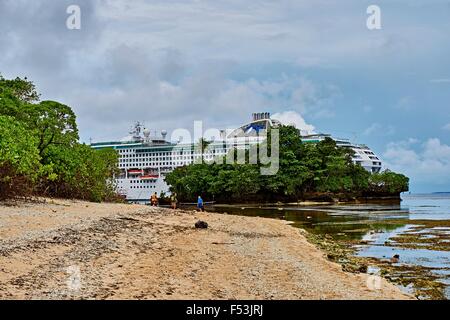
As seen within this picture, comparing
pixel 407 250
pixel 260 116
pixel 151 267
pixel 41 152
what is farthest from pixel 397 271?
pixel 260 116

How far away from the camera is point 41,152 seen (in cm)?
2886

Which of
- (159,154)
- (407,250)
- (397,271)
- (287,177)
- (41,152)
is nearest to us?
(397,271)

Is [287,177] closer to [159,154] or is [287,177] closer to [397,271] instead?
[159,154]

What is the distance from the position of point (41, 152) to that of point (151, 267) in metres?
19.9

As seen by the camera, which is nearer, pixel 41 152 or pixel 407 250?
pixel 407 250

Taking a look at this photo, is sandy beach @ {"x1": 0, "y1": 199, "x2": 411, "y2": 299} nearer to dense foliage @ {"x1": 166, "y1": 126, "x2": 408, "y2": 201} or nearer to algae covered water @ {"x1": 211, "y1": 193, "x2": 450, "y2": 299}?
algae covered water @ {"x1": 211, "y1": 193, "x2": 450, "y2": 299}

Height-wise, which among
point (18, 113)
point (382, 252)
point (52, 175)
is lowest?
point (382, 252)

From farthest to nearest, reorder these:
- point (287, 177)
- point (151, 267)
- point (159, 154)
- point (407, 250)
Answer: point (159, 154), point (287, 177), point (407, 250), point (151, 267)

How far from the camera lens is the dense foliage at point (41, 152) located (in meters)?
21.6

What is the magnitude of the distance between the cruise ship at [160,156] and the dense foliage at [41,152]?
5351cm
